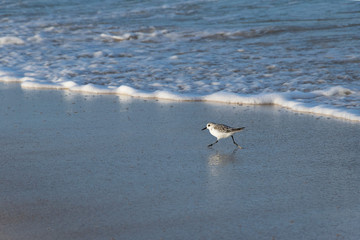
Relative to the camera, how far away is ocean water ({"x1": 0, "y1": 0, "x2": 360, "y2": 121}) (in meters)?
7.62

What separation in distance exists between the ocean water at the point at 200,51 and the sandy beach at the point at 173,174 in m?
0.79

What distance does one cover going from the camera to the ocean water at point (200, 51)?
A: 7.62 m

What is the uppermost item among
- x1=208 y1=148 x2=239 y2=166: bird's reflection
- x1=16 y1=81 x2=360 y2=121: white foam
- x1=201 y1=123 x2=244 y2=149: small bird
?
x1=201 y1=123 x2=244 y2=149: small bird

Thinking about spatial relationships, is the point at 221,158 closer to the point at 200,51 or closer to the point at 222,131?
the point at 222,131

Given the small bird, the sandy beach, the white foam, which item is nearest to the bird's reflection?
the sandy beach

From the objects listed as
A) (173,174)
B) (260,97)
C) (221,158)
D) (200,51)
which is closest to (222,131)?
(221,158)

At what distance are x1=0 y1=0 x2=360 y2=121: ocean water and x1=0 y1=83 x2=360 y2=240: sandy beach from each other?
785 millimetres

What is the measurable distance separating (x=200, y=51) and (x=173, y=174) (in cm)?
623

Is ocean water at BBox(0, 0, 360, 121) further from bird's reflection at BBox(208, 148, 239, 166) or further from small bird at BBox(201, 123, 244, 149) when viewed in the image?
bird's reflection at BBox(208, 148, 239, 166)

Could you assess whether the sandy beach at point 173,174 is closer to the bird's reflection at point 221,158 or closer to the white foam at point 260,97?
the bird's reflection at point 221,158

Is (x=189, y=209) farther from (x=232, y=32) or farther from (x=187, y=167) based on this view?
(x=232, y=32)

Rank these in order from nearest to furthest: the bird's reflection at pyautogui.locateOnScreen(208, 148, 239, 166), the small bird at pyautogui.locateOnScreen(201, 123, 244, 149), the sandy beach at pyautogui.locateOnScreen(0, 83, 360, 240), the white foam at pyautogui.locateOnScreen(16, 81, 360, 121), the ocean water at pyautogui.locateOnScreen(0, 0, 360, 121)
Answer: the sandy beach at pyautogui.locateOnScreen(0, 83, 360, 240) < the bird's reflection at pyautogui.locateOnScreen(208, 148, 239, 166) < the small bird at pyautogui.locateOnScreen(201, 123, 244, 149) < the white foam at pyautogui.locateOnScreen(16, 81, 360, 121) < the ocean water at pyautogui.locateOnScreen(0, 0, 360, 121)

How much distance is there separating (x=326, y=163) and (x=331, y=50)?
5614 mm

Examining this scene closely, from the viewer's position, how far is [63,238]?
3.35 meters
